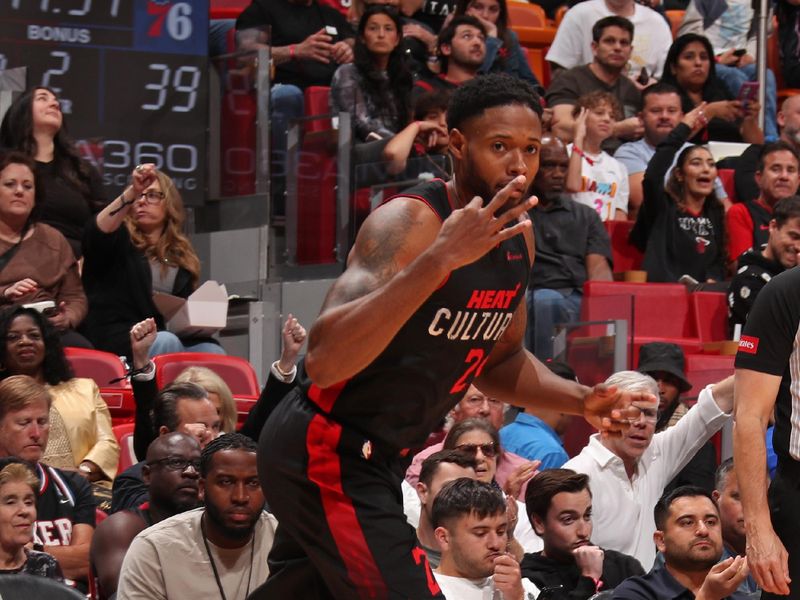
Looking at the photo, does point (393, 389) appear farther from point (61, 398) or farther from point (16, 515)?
point (61, 398)

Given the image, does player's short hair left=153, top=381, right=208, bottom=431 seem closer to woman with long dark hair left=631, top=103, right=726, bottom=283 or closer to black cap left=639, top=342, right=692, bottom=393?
black cap left=639, top=342, right=692, bottom=393

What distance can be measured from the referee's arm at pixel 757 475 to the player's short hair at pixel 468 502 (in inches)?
56.1

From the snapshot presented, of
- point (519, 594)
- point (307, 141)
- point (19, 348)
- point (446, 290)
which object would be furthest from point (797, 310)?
point (307, 141)

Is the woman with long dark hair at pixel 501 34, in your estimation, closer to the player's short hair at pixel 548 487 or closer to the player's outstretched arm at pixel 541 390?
the player's short hair at pixel 548 487

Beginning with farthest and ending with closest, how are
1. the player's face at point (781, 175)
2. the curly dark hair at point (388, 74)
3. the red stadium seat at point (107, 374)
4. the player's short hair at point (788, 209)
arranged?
the player's face at point (781, 175) < the curly dark hair at point (388, 74) < the player's short hair at point (788, 209) < the red stadium seat at point (107, 374)

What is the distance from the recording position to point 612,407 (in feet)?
13.9

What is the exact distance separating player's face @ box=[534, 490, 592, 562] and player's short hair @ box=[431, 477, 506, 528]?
61 cm

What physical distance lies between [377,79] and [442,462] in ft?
14.4

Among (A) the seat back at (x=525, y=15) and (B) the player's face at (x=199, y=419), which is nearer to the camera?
(B) the player's face at (x=199, y=419)

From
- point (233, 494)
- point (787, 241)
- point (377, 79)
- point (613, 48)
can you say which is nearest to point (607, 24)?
point (613, 48)

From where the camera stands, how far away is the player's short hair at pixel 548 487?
248 inches

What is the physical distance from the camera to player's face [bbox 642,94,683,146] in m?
11.4

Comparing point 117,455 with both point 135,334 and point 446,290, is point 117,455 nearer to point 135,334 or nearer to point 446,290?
point 135,334

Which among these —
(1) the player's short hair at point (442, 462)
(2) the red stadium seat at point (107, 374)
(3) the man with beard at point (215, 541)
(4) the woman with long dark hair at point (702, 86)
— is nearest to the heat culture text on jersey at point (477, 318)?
(3) the man with beard at point (215, 541)
